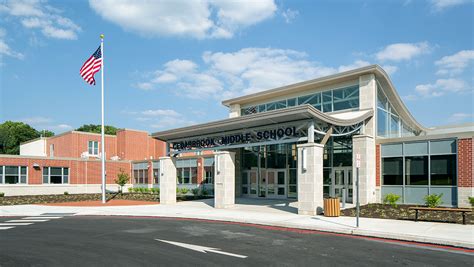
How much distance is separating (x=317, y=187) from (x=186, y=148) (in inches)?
447

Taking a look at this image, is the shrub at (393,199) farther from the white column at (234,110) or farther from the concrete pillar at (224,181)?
the white column at (234,110)

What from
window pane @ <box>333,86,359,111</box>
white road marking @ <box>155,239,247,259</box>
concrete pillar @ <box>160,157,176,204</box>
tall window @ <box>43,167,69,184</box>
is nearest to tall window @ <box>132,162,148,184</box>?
tall window @ <box>43,167,69,184</box>

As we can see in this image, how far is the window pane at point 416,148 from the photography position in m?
21.3

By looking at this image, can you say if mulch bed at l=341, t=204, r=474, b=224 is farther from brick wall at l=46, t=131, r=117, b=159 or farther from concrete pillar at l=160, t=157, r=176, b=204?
brick wall at l=46, t=131, r=117, b=159

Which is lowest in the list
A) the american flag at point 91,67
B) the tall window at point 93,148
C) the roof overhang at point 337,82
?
the tall window at point 93,148

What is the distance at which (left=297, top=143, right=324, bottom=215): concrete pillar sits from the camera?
59.9ft

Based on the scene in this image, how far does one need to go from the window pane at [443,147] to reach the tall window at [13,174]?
3623cm

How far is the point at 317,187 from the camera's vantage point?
18422 mm

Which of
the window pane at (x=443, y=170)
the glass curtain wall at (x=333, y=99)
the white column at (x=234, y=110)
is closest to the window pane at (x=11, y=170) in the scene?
the white column at (x=234, y=110)

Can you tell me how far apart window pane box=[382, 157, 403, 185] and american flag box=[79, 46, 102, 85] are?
2107cm

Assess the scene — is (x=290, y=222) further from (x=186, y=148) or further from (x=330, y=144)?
(x=186, y=148)

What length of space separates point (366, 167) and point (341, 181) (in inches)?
121

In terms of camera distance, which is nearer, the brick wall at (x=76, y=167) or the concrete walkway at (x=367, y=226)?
the concrete walkway at (x=367, y=226)

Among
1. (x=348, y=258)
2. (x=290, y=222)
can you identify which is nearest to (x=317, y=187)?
(x=290, y=222)
